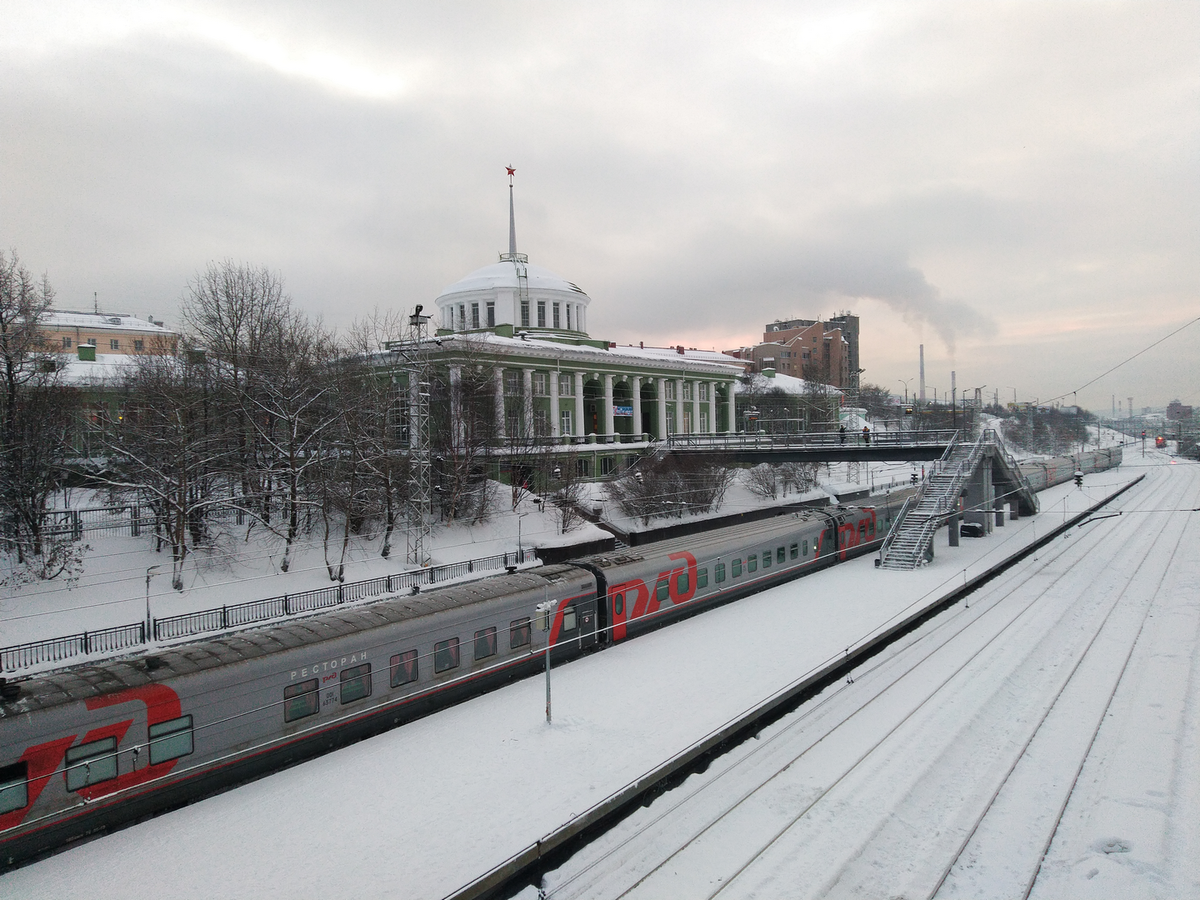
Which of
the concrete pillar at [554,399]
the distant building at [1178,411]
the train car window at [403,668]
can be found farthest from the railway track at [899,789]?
the distant building at [1178,411]

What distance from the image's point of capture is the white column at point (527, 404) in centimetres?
4150

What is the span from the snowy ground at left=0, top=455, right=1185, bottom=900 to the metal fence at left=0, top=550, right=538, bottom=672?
5688mm

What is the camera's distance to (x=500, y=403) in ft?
134

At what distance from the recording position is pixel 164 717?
34.9 feet

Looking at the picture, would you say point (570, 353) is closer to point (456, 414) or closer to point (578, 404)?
point (578, 404)

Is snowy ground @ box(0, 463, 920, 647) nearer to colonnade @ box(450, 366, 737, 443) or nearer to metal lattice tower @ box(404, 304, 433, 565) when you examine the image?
→ metal lattice tower @ box(404, 304, 433, 565)

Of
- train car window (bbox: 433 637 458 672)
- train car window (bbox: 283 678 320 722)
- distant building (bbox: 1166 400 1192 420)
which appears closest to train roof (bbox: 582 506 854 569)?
train car window (bbox: 433 637 458 672)

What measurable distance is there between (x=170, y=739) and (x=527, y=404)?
33.6 m

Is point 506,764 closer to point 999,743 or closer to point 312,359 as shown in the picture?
point 999,743

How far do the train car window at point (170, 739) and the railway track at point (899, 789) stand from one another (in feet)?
20.5

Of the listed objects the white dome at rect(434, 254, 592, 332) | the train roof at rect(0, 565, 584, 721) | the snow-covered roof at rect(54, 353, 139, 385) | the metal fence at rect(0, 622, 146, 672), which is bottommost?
the metal fence at rect(0, 622, 146, 672)

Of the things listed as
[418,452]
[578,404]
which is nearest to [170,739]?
[418,452]

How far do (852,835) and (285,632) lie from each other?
10.3 m

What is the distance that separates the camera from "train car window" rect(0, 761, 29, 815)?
9062mm
